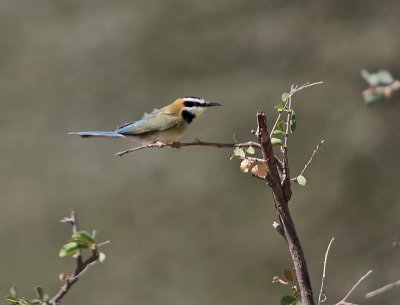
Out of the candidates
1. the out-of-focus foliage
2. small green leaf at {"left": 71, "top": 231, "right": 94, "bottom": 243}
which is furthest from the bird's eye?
the out-of-focus foliage

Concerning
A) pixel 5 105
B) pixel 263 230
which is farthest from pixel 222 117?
pixel 5 105

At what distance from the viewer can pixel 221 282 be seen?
3945 millimetres

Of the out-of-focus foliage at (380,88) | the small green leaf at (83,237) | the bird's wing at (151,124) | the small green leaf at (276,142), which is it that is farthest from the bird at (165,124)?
the out-of-focus foliage at (380,88)

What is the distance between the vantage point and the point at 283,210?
1.18 m

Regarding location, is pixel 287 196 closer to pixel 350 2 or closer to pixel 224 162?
pixel 224 162

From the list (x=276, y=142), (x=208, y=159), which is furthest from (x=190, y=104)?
(x=208, y=159)

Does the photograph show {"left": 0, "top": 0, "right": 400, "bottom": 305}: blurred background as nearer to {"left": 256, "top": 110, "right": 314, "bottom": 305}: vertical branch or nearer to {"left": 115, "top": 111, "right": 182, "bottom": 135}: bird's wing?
{"left": 115, "top": 111, "right": 182, "bottom": 135}: bird's wing

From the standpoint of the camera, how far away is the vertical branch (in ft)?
3.82

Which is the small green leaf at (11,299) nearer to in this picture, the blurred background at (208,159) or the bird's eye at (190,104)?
the bird's eye at (190,104)

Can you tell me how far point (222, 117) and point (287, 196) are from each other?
300 centimetres

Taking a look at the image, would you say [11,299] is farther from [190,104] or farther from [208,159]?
[208,159]

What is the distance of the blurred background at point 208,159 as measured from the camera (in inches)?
154

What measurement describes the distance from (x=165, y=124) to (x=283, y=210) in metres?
1.15

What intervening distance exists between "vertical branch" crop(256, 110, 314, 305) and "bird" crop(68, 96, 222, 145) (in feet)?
3.54
